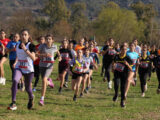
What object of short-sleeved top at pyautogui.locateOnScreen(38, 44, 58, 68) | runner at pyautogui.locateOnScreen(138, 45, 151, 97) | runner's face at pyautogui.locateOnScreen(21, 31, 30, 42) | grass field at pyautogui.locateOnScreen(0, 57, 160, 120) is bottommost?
grass field at pyautogui.locateOnScreen(0, 57, 160, 120)

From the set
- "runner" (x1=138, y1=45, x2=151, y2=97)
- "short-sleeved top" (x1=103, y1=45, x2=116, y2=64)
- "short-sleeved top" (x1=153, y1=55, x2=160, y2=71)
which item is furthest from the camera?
"short-sleeved top" (x1=103, y1=45, x2=116, y2=64)

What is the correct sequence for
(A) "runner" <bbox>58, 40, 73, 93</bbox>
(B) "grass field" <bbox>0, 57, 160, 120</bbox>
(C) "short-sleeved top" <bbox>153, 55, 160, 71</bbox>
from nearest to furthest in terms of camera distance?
(B) "grass field" <bbox>0, 57, 160, 120</bbox> → (A) "runner" <bbox>58, 40, 73, 93</bbox> → (C) "short-sleeved top" <bbox>153, 55, 160, 71</bbox>

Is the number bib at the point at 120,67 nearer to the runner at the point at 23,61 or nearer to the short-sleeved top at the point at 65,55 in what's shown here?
the short-sleeved top at the point at 65,55

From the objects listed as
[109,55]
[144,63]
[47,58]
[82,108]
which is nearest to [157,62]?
[144,63]

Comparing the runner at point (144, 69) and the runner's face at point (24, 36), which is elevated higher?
the runner's face at point (24, 36)

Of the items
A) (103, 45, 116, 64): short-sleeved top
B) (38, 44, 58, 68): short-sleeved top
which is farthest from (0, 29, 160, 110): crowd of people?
(103, 45, 116, 64): short-sleeved top

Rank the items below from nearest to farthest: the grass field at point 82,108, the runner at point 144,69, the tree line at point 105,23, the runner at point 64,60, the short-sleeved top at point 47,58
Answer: the grass field at point 82,108, the short-sleeved top at point 47,58, the runner at point 64,60, the runner at point 144,69, the tree line at point 105,23

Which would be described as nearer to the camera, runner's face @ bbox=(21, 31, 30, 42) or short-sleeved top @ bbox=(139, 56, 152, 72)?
runner's face @ bbox=(21, 31, 30, 42)

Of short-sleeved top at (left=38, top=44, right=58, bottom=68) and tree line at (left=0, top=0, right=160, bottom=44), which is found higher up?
tree line at (left=0, top=0, right=160, bottom=44)

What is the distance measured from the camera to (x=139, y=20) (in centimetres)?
7969

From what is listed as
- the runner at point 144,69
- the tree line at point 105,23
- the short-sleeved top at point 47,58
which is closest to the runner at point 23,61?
the short-sleeved top at point 47,58

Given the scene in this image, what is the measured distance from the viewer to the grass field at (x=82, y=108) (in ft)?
23.8

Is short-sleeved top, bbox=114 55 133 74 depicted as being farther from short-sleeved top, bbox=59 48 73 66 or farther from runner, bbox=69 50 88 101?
short-sleeved top, bbox=59 48 73 66

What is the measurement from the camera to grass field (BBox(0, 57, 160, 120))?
7.25m
